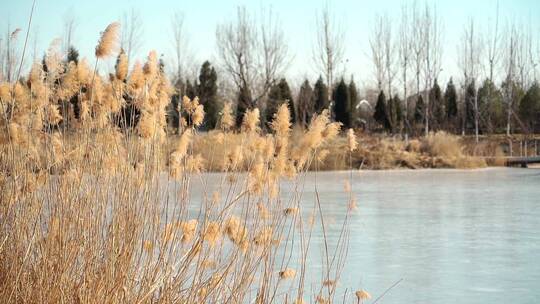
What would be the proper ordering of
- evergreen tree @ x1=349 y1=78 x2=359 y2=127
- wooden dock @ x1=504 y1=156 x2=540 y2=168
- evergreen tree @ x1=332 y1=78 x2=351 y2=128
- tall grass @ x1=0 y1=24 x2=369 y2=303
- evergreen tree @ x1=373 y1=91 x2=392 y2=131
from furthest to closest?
evergreen tree @ x1=349 y1=78 x2=359 y2=127
evergreen tree @ x1=373 y1=91 x2=392 y2=131
evergreen tree @ x1=332 y1=78 x2=351 y2=128
wooden dock @ x1=504 y1=156 x2=540 y2=168
tall grass @ x1=0 y1=24 x2=369 y2=303

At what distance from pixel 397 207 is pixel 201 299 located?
5990 millimetres

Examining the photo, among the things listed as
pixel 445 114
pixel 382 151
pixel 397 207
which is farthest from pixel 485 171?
pixel 445 114

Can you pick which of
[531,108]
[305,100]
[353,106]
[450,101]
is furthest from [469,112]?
[305,100]

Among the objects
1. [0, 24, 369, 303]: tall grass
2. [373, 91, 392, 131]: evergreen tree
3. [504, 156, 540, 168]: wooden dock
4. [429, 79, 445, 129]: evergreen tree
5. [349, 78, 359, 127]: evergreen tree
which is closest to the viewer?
[0, 24, 369, 303]: tall grass

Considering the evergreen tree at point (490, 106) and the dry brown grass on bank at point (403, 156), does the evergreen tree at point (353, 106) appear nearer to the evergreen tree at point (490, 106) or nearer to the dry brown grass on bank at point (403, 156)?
the evergreen tree at point (490, 106)

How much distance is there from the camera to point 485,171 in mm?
15797

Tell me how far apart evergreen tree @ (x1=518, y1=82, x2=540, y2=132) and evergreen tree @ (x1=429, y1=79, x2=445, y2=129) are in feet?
9.01

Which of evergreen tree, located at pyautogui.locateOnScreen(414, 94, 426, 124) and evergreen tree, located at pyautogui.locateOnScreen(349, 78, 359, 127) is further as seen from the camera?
evergreen tree, located at pyautogui.locateOnScreen(349, 78, 359, 127)

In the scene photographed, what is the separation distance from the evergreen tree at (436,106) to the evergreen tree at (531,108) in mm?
2747

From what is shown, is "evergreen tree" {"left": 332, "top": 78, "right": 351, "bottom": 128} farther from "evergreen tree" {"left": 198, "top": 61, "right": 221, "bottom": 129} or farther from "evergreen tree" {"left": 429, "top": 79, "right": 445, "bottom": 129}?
"evergreen tree" {"left": 198, "top": 61, "right": 221, "bottom": 129}

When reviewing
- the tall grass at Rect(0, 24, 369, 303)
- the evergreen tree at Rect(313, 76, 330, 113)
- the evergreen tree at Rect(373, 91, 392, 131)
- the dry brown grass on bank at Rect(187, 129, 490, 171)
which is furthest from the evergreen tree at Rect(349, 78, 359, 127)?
the tall grass at Rect(0, 24, 369, 303)

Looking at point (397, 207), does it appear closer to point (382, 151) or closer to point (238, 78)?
point (382, 151)

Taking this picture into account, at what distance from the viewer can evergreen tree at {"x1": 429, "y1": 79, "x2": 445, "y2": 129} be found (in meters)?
24.3

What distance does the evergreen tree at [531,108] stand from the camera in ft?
83.3
